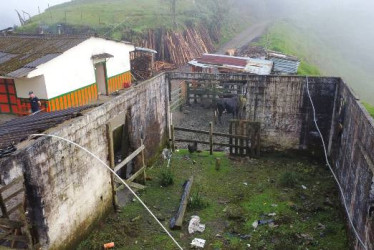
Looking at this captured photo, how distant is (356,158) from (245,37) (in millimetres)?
35587

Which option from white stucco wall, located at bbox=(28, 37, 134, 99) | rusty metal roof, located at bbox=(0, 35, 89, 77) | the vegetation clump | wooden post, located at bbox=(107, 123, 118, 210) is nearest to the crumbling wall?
the vegetation clump

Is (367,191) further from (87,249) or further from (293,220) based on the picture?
(87,249)

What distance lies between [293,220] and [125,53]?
17035mm

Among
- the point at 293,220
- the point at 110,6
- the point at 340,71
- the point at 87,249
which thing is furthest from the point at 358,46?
the point at 87,249

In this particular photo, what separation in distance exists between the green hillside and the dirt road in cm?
180

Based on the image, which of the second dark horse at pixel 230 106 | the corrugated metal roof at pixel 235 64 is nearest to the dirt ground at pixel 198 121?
the second dark horse at pixel 230 106

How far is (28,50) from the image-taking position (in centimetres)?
1727

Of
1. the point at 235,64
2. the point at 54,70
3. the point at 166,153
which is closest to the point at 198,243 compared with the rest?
the point at 166,153

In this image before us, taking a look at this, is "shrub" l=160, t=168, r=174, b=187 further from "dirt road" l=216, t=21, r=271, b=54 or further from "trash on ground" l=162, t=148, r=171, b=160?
"dirt road" l=216, t=21, r=271, b=54

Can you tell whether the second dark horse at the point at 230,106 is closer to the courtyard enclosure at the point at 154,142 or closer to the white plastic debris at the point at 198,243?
the courtyard enclosure at the point at 154,142

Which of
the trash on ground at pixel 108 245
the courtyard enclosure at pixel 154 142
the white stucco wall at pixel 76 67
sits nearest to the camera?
the courtyard enclosure at pixel 154 142

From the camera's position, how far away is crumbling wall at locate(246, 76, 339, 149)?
1180cm

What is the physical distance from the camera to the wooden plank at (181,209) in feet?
27.2

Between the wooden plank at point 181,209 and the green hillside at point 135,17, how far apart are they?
21.2 m
